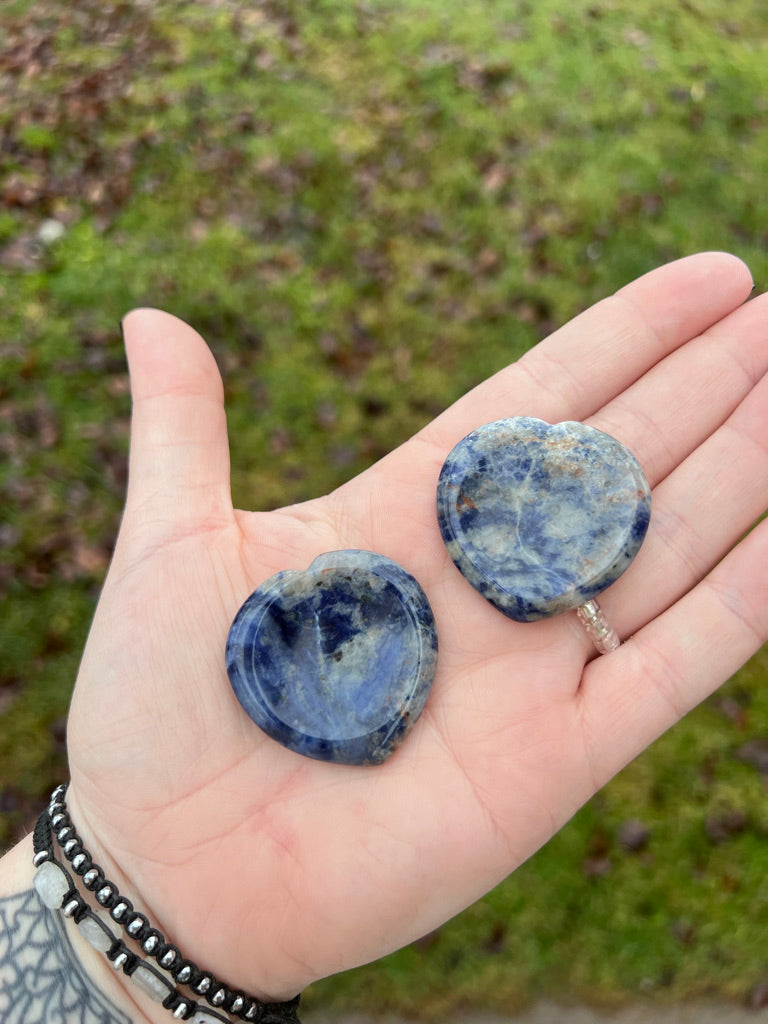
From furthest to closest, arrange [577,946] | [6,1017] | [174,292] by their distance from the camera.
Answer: [174,292], [577,946], [6,1017]

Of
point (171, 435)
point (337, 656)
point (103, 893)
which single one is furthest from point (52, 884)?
point (171, 435)

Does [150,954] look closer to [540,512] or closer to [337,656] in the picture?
[337,656]

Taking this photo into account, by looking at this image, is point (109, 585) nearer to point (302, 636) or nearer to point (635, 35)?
point (302, 636)

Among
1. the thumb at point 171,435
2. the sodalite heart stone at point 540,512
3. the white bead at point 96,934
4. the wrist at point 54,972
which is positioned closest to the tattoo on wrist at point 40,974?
the wrist at point 54,972

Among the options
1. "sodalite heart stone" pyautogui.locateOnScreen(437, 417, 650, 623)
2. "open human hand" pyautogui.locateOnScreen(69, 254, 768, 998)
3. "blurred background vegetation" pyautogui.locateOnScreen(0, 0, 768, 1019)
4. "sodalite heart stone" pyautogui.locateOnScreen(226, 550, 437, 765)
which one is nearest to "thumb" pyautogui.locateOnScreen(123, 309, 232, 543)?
"open human hand" pyautogui.locateOnScreen(69, 254, 768, 998)

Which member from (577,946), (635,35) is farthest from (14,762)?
(635,35)

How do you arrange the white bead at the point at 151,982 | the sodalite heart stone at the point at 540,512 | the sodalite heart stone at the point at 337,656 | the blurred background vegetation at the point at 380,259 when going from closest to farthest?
the white bead at the point at 151,982 → the sodalite heart stone at the point at 337,656 → the sodalite heart stone at the point at 540,512 → the blurred background vegetation at the point at 380,259

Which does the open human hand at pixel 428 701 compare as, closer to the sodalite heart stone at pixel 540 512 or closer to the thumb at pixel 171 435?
A: the thumb at pixel 171 435

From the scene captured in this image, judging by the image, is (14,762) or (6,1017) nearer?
(6,1017)

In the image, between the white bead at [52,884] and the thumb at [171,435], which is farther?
the thumb at [171,435]
